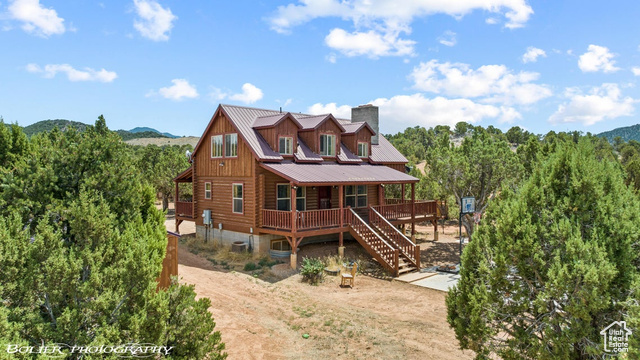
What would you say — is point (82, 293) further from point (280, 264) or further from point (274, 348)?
point (280, 264)

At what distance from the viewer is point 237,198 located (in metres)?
Result: 20.7

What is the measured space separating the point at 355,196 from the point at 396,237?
469 centimetres

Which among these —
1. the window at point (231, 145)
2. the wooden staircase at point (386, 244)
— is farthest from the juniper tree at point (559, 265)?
the window at point (231, 145)

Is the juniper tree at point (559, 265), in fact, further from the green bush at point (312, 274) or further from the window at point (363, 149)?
the window at point (363, 149)

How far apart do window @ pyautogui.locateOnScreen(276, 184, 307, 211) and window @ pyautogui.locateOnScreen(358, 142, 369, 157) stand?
5.41 m

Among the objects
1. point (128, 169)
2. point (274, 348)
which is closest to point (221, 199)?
point (274, 348)

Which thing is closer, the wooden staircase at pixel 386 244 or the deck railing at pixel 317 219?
the wooden staircase at pixel 386 244

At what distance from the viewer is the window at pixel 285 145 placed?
2094 cm

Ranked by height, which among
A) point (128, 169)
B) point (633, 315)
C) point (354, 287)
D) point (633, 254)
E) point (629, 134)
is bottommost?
point (354, 287)

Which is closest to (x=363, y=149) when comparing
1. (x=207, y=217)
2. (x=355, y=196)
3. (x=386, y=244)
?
(x=355, y=196)

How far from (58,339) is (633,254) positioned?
7638 millimetres

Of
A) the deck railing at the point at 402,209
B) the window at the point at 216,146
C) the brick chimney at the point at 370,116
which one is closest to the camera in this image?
the window at the point at 216,146

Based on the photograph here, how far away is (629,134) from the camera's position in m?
151

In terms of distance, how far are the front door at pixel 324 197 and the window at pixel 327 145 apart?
199 cm
